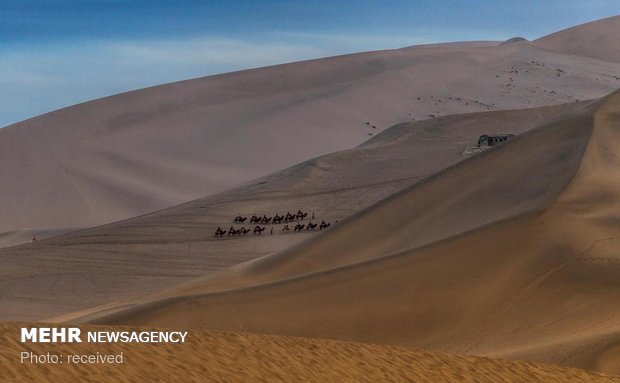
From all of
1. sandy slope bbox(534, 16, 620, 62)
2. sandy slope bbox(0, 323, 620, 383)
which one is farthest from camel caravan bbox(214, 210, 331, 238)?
sandy slope bbox(534, 16, 620, 62)

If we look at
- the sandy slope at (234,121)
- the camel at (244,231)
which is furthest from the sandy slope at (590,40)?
the camel at (244,231)

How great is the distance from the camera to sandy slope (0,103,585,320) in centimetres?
3412

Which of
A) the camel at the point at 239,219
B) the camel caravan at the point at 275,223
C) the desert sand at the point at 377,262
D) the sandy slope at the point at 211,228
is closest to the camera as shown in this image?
the desert sand at the point at 377,262

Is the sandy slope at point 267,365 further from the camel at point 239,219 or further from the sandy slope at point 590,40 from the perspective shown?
the sandy slope at point 590,40

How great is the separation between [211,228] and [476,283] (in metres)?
21.4

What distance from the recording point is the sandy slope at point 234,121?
7050 cm

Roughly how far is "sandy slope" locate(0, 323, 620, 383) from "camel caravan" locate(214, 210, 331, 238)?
24051mm

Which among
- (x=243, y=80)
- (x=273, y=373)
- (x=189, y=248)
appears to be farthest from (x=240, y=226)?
(x=243, y=80)

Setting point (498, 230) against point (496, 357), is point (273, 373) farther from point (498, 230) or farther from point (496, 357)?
point (498, 230)

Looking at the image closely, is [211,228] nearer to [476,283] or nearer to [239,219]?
[239,219]

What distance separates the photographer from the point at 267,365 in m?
14.1

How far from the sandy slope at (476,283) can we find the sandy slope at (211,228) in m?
5.46

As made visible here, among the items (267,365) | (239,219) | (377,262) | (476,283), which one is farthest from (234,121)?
(267,365)

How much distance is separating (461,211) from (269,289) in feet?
18.5
